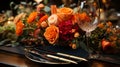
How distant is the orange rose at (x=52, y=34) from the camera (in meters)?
1.11

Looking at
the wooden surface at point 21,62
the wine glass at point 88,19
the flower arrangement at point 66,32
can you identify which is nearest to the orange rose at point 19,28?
the flower arrangement at point 66,32

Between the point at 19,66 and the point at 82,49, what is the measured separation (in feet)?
0.90

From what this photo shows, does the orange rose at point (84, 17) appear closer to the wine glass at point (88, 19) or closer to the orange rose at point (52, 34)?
the wine glass at point (88, 19)

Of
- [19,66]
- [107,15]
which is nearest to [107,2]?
[107,15]

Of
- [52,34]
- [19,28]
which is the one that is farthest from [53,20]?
[19,28]

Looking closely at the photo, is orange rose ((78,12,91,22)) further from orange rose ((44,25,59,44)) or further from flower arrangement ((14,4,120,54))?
orange rose ((44,25,59,44))

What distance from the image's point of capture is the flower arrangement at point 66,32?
1.12 metres

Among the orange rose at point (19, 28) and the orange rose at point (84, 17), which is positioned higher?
the orange rose at point (84, 17)

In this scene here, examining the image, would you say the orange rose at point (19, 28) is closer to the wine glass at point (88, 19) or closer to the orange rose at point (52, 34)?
the orange rose at point (52, 34)

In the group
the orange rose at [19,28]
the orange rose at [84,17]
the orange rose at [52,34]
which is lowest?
the orange rose at [52,34]

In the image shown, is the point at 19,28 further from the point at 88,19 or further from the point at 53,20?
the point at 88,19

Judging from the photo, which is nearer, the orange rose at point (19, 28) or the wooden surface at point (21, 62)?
the wooden surface at point (21, 62)

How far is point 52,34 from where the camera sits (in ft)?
3.65

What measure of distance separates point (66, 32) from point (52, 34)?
6 cm
